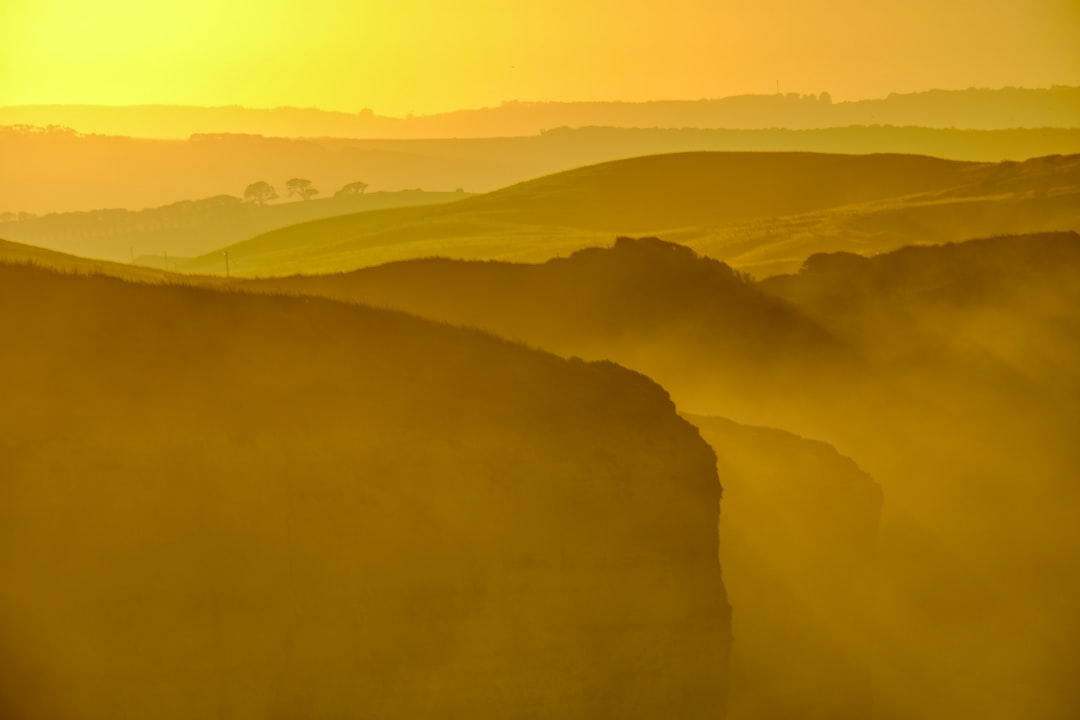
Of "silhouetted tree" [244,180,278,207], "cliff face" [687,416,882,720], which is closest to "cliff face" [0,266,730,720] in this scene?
"cliff face" [687,416,882,720]

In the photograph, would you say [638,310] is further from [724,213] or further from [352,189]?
[352,189]

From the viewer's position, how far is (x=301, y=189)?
83.1 metres

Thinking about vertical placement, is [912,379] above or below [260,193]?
below

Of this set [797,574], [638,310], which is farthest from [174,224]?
[797,574]

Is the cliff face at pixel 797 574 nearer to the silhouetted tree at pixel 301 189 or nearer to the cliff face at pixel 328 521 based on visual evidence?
the cliff face at pixel 328 521

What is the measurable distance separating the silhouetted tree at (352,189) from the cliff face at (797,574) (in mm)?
74977

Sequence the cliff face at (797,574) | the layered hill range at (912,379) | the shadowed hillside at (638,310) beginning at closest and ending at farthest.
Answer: the cliff face at (797,574) < the layered hill range at (912,379) < the shadowed hillside at (638,310)

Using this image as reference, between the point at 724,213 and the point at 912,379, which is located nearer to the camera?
the point at 912,379

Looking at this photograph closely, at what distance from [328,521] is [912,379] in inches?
447

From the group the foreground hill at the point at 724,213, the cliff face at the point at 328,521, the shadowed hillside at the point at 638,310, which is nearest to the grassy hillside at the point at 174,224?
the foreground hill at the point at 724,213

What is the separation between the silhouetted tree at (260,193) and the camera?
271 ft

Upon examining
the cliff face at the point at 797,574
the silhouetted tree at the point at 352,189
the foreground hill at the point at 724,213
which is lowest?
the cliff face at the point at 797,574

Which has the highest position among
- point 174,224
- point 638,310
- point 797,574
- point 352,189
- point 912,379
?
point 352,189

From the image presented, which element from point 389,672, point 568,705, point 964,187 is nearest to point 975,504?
point 568,705
